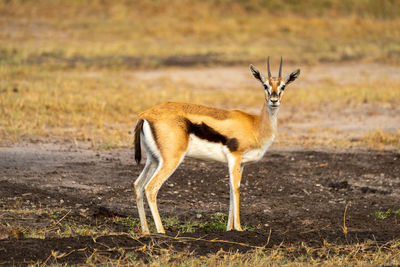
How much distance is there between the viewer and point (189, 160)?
982 cm

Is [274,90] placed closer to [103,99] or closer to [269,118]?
[269,118]

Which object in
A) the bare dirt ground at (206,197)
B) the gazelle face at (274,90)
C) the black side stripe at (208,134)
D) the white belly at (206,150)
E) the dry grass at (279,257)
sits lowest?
the bare dirt ground at (206,197)

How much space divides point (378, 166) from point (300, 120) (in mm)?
3684

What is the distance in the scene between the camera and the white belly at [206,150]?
21.8ft

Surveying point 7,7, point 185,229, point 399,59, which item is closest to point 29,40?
point 7,7

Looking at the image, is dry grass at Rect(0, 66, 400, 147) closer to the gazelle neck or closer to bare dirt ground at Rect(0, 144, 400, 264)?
bare dirt ground at Rect(0, 144, 400, 264)

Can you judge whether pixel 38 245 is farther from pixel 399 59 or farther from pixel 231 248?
pixel 399 59

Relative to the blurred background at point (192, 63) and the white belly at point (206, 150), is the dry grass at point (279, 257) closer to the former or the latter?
the white belly at point (206, 150)

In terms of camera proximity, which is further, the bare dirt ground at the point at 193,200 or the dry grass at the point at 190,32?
the dry grass at the point at 190,32

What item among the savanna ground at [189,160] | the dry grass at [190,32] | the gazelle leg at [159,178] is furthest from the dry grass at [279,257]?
the dry grass at [190,32]

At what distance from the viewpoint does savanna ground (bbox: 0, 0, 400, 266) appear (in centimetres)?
585

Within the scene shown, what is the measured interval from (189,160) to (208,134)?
3.17 meters

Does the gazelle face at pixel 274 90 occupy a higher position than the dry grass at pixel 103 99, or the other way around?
the gazelle face at pixel 274 90

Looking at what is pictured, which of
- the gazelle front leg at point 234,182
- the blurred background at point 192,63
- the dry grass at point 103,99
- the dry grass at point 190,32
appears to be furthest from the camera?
the dry grass at point 190,32
